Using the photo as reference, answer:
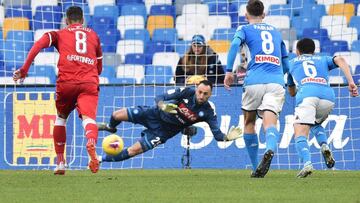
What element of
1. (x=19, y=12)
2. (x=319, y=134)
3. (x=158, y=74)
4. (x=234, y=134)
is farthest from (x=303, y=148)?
(x=19, y=12)

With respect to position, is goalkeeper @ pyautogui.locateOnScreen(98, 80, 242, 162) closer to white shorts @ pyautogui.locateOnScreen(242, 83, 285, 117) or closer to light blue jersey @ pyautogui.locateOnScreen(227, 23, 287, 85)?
white shorts @ pyautogui.locateOnScreen(242, 83, 285, 117)

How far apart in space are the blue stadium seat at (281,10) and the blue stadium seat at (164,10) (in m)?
1.98

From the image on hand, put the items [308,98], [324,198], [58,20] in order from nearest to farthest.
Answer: [324,198] → [308,98] → [58,20]

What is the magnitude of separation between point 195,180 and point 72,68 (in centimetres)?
196

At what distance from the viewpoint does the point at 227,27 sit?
1981 centimetres

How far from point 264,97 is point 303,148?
0.86 m

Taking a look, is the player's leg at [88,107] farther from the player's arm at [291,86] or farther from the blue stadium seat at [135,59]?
the blue stadium seat at [135,59]

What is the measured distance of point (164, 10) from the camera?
2045cm

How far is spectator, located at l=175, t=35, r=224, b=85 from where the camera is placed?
16453 millimetres

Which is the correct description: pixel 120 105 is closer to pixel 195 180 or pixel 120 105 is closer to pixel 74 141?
pixel 74 141

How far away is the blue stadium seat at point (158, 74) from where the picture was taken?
17938 mm

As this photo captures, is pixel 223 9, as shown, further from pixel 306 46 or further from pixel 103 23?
pixel 306 46

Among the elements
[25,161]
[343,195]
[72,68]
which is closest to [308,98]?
[72,68]

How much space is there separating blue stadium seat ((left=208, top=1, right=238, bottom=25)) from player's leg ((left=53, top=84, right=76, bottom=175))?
24.7 feet
